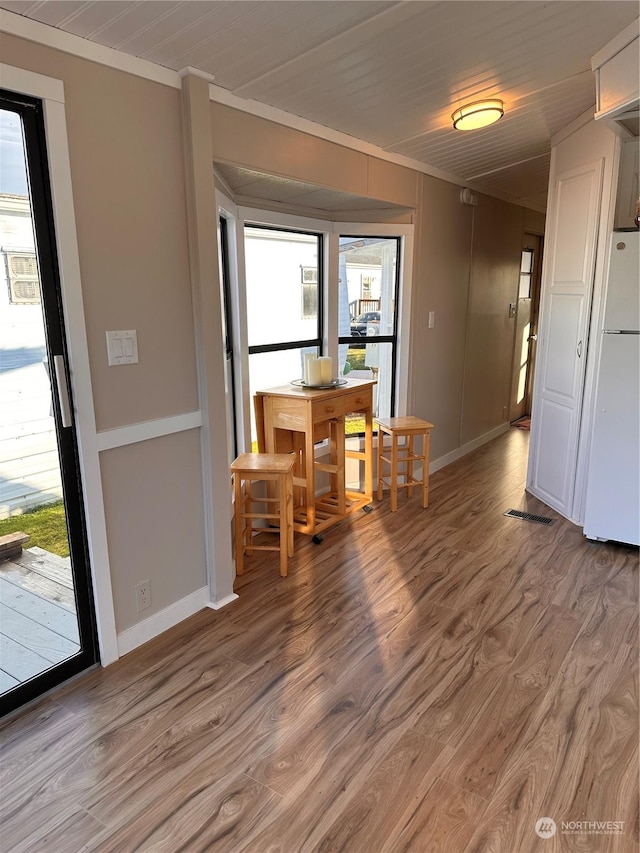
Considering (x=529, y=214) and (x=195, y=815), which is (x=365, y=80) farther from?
→ (x=529, y=214)

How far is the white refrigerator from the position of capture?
2.79m

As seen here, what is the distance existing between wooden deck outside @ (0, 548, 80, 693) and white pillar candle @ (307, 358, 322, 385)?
1711 mm

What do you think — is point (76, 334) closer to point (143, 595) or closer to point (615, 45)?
point (143, 595)

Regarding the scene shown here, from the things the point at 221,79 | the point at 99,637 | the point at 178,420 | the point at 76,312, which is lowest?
the point at 99,637

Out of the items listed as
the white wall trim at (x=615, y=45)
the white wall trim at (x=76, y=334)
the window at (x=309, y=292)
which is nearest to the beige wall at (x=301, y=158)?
the window at (x=309, y=292)

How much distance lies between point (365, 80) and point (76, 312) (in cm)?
153

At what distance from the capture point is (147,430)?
7.11 feet

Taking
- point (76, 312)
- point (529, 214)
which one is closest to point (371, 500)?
point (76, 312)

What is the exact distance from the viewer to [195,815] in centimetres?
152

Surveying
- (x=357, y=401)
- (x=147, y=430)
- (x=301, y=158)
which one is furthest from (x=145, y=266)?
(x=357, y=401)

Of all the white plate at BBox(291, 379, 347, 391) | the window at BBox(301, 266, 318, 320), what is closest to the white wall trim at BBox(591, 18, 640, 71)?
the window at BBox(301, 266, 318, 320)

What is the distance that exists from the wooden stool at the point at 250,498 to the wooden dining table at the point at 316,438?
10.9 inches

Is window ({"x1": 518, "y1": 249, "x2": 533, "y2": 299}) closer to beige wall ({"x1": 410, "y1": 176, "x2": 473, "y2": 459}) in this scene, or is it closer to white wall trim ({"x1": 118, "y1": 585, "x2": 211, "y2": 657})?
beige wall ({"x1": 410, "y1": 176, "x2": 473, "y2": 459})

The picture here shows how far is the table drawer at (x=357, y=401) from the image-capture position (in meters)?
3.33
